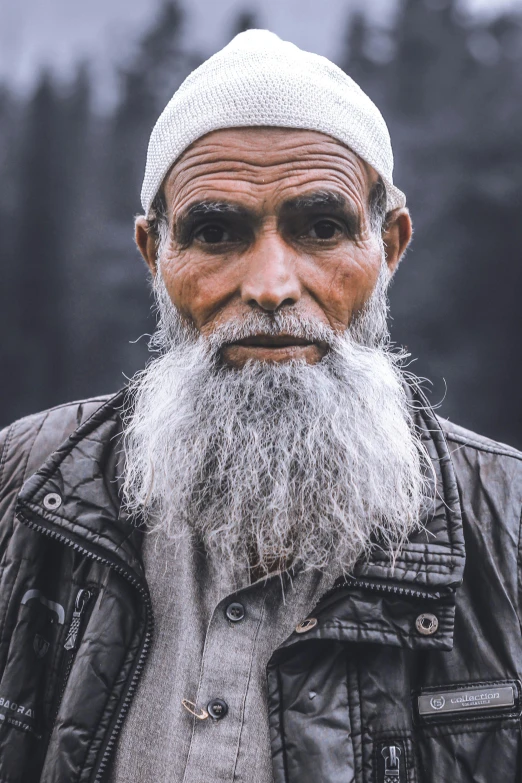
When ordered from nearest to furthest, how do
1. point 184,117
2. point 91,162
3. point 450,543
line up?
point 450,543
point 184,117
point 91,162

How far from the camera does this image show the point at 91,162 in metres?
2.69

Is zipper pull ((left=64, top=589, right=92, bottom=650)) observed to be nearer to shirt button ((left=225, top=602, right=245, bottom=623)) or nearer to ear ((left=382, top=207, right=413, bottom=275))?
shirt button ((left=225, top=602, right=245, bottom=623))

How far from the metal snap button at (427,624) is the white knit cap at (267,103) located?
114cm

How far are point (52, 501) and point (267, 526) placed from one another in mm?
528

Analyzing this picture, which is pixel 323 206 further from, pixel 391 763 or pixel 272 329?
pixel 391 763

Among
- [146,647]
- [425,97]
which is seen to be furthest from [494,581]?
[425,97]

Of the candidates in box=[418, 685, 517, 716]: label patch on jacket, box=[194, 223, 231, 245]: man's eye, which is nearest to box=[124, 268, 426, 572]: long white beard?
box=[194, 223, 231, 245]: man's eye

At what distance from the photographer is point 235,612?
58.2 inches

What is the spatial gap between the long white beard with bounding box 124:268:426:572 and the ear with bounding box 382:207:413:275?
355 mm

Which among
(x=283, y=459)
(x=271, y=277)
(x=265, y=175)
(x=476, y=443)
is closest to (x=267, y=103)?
(x=265, y=175)

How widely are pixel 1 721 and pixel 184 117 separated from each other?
158cm

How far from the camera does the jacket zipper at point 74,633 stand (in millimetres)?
1520

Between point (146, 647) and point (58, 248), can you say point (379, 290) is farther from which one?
point (58, 248)

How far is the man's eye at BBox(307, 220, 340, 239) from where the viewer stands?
1.64m
